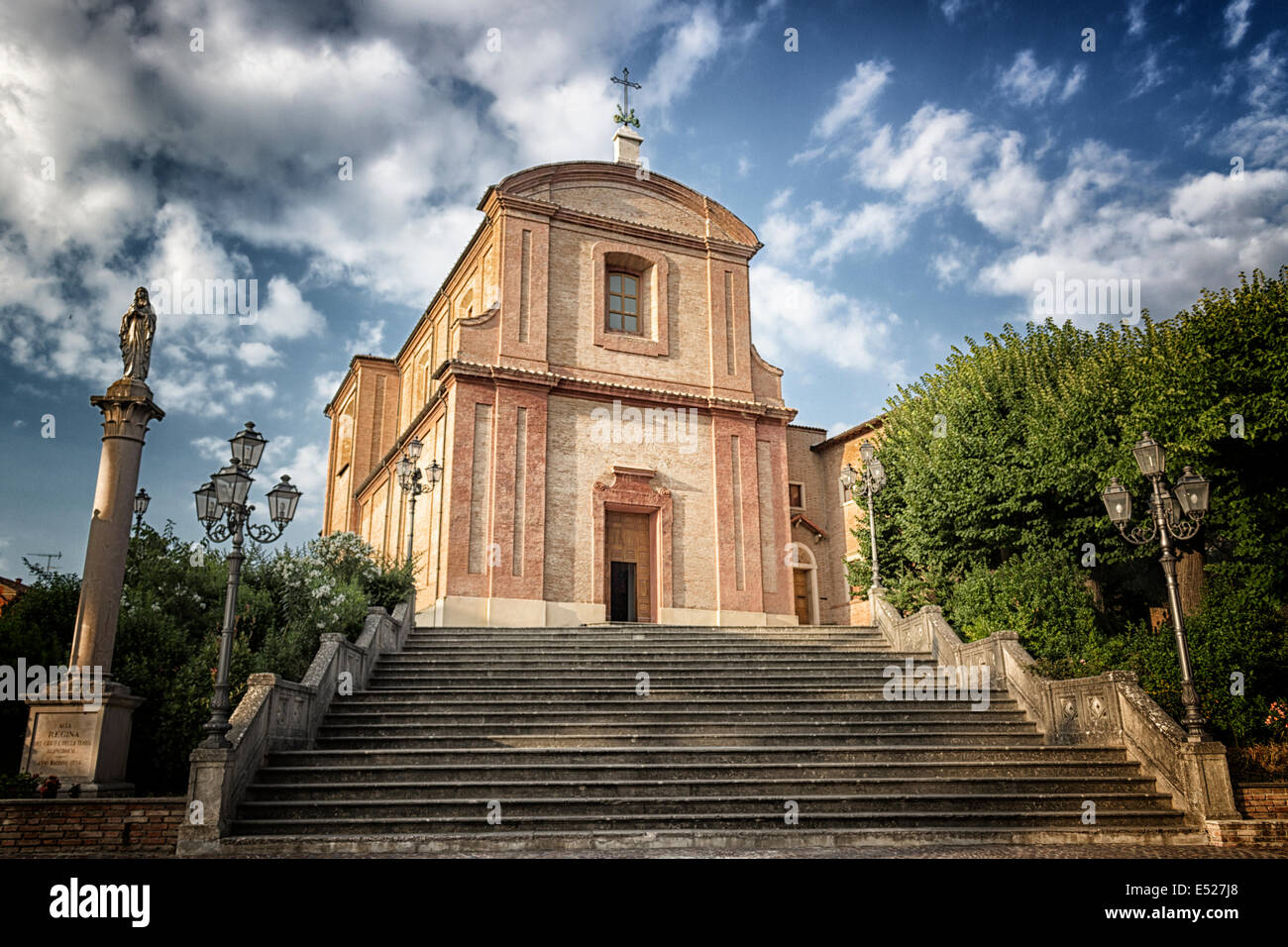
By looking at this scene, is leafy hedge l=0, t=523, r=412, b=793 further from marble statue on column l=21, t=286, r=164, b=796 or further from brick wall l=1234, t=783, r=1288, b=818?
brick wall l=1234, t=783, r=1288, b=818

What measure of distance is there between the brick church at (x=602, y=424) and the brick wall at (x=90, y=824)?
10.2m

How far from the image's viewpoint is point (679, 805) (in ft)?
29.0

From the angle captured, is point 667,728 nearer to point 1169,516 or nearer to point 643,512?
point 1169,516

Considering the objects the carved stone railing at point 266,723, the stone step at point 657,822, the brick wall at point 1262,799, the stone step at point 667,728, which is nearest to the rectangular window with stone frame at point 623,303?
the carved stone railing at point 266,723

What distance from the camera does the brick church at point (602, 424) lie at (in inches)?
780

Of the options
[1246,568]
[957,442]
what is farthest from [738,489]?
[1246,568]

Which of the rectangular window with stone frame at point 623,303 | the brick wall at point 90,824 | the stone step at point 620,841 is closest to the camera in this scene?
Answer: the stone step at point 620,841

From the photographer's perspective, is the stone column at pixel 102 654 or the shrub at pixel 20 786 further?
the stone column at pixel 102 654

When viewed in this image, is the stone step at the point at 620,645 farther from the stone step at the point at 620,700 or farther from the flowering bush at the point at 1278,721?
the flowering bush at the point at 1278,721

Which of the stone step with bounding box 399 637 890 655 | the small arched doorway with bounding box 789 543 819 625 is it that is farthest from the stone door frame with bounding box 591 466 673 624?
the small arched doorway with bounding box 789 543 819 625

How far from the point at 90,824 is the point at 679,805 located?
5.54 meters

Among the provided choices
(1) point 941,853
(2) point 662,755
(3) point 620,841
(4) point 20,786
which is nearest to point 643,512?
(2) point 662,755

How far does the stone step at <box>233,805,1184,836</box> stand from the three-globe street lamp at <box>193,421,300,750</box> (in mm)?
1157
